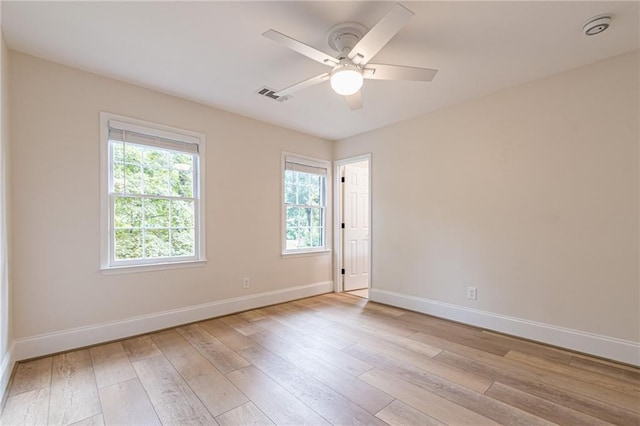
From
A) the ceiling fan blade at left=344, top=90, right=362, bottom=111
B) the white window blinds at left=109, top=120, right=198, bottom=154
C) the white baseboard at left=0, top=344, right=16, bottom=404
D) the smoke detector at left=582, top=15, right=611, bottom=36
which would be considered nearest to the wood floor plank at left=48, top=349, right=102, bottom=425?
the white baseboard at left=0, top=344, right=16, bottom=404

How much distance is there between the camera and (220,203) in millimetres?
3521

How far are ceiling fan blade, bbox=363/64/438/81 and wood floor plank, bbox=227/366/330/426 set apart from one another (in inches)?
89.3

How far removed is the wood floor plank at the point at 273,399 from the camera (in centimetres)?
170

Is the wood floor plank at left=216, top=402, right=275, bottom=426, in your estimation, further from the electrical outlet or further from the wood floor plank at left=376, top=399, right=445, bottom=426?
the electrical outlet

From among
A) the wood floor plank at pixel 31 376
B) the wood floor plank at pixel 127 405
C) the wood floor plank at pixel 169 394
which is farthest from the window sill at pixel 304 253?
the wood floor plank at pixel 31 376

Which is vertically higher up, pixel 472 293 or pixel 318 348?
pixel 472 293

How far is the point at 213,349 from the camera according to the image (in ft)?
8.56

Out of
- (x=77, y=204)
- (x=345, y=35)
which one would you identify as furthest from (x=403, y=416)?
(x=77, y=204)

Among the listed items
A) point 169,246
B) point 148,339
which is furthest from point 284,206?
Answer: point 148,339

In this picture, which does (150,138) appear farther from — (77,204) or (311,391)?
(311,391)

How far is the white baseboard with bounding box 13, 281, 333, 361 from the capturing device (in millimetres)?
2398

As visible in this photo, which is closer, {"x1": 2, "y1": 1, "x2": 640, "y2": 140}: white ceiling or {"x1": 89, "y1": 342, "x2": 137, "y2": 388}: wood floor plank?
{"x1": 2, "y1": 1, "x2": 640, "y2": 140}: white ceiling

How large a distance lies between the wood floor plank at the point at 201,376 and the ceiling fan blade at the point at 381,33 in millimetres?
2347

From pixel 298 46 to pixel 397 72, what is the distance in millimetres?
733
